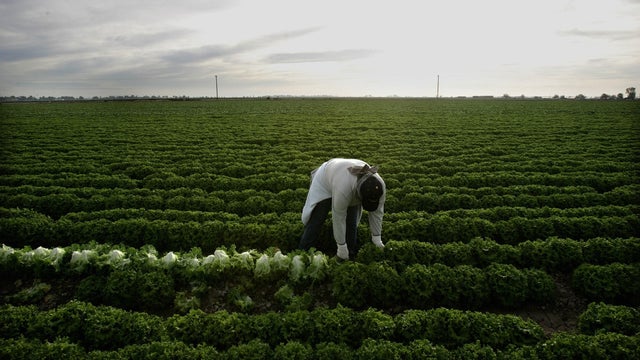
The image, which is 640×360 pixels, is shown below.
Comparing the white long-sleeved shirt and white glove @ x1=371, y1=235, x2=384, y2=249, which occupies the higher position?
the white long-sleeved shirt

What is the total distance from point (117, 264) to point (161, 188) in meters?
5.68

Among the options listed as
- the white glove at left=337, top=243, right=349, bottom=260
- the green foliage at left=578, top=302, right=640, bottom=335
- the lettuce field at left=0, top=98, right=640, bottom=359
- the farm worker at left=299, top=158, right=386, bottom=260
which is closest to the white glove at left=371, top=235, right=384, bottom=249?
the farm worker at left=299, top=158, right=386, bottom=260

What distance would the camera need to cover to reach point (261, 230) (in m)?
7.76

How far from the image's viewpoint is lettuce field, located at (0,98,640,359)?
4.78m

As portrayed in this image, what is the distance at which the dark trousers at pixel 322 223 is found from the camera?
6310 millimetres

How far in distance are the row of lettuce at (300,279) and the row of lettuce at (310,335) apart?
0.60 metres

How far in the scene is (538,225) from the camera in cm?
795

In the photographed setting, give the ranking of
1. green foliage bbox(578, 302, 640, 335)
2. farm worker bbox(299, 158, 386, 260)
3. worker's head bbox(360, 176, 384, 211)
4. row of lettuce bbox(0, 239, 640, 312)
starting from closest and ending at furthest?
green foliage bbox(578, 302, 640, 335), worker's head bbox(360, 176, 384, 211), farm worker bbox(299, 158, 386, 260), row of lettuce bbox(0, 239, 640, 312)

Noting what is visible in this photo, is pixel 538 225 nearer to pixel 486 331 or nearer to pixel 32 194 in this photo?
pixel 486 331

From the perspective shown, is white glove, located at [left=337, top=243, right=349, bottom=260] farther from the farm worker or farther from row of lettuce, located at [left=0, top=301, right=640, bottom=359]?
row of lettuce, located at [left=0, top=301, right=640, bottom=359]

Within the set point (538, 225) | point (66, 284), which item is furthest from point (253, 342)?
point (538, 225)

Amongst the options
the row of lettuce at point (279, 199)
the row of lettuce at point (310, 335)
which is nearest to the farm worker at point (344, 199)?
the row of lettuce at point (310, 335)

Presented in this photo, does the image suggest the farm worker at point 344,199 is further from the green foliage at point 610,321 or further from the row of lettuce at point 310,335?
the green foliage at point 610,321

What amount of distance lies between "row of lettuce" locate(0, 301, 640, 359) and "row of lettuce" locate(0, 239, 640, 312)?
60cm
